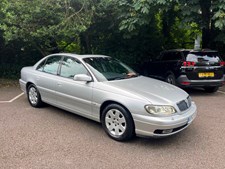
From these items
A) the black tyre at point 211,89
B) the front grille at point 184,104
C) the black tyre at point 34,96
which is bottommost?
the black tyre at point 211,89

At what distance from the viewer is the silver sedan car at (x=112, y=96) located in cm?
364

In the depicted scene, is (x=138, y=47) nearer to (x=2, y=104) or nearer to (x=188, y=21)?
(x=188, y=21)

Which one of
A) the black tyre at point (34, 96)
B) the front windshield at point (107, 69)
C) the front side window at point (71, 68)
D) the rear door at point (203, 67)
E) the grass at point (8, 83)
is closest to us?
the front windshield at point (107, 69)

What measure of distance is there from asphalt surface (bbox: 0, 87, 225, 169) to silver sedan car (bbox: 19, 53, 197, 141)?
0.27 m

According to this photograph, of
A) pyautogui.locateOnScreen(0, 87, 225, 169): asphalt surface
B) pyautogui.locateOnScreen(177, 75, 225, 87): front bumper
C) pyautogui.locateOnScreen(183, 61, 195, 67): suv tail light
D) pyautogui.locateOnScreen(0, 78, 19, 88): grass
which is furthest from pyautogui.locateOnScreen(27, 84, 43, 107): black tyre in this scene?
pyautogui.locateOnScreen(183, 61, 195, 67): suv tail light

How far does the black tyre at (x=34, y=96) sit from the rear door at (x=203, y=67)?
442 cm

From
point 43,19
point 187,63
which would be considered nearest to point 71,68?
point 43,19

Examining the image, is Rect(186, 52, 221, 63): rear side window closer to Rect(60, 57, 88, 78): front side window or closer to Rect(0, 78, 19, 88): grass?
Rect(60, 57, 88, 78): front side window

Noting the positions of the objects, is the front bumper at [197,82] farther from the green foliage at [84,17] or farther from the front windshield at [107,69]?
the front windshield at [107,69]

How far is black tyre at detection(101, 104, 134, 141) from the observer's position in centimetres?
377

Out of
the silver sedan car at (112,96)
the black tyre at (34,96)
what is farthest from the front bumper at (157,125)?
the black tyre at (34,96)

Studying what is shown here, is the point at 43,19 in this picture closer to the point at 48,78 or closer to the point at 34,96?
the point at 34,96

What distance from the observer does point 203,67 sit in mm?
7113

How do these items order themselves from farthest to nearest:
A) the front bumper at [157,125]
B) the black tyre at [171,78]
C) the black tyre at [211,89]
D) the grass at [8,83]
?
the grass at [8,83]
the black tyre at [211,89]
the black tyre at [171,78]
the front bumper at [157,125]
